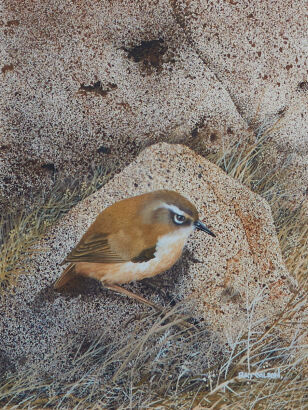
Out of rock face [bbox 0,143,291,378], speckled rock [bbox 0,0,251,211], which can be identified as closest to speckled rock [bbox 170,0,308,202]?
speckled rock [bbox 0,0,251,211]

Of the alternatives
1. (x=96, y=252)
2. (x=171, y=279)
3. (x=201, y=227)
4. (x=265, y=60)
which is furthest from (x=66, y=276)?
(x=265, y=60)

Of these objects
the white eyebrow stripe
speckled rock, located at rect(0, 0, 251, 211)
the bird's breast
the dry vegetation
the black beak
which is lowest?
the dry vegetation

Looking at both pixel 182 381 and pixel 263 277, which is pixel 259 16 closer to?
pixel 263 277

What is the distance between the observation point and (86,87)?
2461 mm

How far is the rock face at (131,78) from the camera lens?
7.97 ft

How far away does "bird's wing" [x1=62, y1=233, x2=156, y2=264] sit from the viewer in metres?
2.21

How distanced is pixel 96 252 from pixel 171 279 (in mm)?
301

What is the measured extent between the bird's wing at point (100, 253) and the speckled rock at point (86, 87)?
0.32 metres

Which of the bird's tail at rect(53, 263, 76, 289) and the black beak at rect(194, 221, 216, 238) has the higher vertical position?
the black beak at rect(194, 221, 216, 238)

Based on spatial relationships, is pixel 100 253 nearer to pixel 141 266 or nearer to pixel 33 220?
pixel 141 266

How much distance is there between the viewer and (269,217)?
101 inches

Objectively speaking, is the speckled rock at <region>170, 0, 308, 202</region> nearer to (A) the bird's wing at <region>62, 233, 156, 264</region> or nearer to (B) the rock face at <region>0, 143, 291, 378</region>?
(B) the rock face at <region>0, 143, 291, 378</region>

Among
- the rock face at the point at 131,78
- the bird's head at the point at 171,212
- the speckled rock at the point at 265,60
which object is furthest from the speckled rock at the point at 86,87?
the bird's head at the point at 171,212

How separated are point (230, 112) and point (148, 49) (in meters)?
0.41
